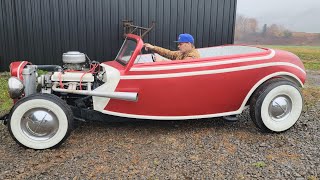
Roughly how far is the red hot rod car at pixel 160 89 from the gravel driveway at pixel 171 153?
24 cm

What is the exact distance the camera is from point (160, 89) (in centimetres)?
398

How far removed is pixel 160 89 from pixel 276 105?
150 cm

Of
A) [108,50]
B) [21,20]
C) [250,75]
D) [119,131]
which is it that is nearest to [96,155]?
[119,131]

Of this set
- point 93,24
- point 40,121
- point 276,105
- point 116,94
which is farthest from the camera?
point 93,24

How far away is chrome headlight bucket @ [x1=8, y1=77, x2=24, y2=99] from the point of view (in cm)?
372

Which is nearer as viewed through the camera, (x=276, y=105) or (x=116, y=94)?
(x=116, y=94)

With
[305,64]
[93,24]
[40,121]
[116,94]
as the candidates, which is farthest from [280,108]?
[305,64]

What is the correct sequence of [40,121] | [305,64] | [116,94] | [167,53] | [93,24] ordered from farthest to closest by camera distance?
[305,64], [93,24], [167,53], [116,94], [40,121]

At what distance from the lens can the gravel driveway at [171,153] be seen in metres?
3.25

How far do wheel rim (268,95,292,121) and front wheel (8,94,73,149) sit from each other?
8.07 ft

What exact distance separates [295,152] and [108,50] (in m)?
5.28

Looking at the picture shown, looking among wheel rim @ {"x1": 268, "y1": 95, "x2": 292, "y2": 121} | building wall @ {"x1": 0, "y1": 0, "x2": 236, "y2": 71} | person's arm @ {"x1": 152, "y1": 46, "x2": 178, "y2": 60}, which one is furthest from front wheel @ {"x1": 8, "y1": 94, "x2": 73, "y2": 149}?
building wall @ {"x1": 0, "y1": 0, "x2": 236, "y2": 71}

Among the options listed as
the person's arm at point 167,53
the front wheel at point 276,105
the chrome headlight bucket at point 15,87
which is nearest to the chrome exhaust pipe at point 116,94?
the chrome headlight bucket at point 15,87

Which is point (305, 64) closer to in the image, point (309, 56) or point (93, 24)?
point (309, 56)
